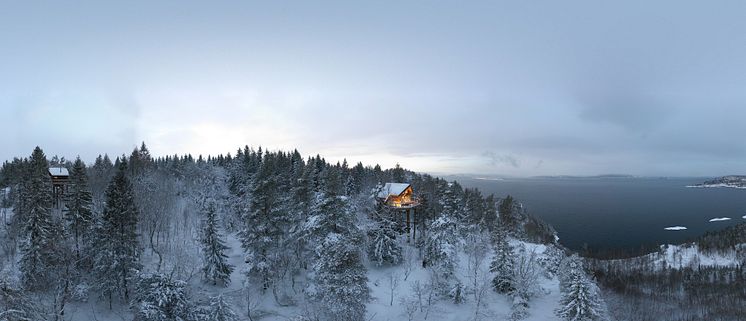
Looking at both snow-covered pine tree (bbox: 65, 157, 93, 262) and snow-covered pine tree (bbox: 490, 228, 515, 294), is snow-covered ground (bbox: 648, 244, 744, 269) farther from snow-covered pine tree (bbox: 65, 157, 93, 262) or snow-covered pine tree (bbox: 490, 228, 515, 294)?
snow-covered pine tree (bbox: 65, 157, 93, 262)

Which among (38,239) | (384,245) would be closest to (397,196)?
(384,245)

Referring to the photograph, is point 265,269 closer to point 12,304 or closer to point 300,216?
point 300,216

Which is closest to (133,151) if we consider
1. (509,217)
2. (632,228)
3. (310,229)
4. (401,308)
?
(310,229)

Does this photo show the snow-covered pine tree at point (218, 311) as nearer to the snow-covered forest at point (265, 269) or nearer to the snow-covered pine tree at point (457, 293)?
the snow-covered forest at point (265, 269)

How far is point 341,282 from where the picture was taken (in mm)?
32594

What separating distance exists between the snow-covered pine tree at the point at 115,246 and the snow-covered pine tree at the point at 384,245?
26.0 meters

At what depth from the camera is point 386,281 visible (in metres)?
46.2

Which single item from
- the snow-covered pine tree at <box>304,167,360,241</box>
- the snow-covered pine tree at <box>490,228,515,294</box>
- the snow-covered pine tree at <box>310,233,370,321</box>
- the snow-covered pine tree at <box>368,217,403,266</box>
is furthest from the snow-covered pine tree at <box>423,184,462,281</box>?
the snow-covered pine tree at <box>310,233,370,321</box>

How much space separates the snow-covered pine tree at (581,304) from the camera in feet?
110

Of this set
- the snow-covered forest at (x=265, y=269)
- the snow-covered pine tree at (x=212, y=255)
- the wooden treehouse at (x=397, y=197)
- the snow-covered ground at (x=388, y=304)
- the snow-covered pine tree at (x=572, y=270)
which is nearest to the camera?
the snow-covered forest at (x=265, y=269)

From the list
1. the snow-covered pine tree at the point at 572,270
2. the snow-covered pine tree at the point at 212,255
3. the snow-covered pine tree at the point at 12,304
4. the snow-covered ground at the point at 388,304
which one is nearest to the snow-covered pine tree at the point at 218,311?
the snow-covered ground at the point at 388,304

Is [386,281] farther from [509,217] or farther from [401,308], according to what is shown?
[509,217]

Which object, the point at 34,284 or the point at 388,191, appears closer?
the point at 34,284

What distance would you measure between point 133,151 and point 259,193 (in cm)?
7856
